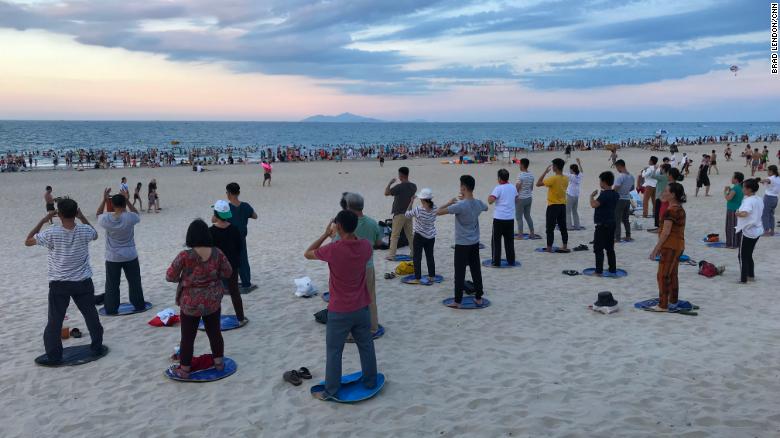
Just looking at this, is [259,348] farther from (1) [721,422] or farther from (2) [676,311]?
(2) [676,311]

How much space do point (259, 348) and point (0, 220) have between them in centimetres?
1628

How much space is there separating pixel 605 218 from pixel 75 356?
7.94m

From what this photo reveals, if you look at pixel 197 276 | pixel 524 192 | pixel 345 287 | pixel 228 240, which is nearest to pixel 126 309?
pixel 228 240

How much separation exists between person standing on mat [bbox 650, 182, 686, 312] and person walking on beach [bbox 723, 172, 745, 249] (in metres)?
3.88

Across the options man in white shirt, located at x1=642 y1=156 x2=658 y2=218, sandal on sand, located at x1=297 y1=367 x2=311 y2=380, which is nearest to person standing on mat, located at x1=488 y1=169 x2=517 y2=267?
sandal on sand, located at x1=297 y1=367 x2=311 y2=380

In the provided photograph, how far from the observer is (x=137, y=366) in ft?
19.1

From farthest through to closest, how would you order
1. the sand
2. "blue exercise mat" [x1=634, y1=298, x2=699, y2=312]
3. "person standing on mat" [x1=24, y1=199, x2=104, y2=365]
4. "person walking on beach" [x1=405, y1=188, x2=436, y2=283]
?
"person walking on beach" [x1=405, y1=188, x2=436, y2=283], "blue exercise mat" [x1=634, y1=298, x2=699, y2=312], "person standing on mat" [x1=24, y1=199, x2=104, y2=365], the sand

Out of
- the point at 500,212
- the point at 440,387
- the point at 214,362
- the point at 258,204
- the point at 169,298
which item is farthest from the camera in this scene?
the point at 258,204

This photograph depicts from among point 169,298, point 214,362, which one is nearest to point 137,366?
point 214,362

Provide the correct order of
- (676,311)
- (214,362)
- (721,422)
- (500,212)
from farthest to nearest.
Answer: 1. (500,212)
2. (676,311)
3. (214,362)
4. (721,422)

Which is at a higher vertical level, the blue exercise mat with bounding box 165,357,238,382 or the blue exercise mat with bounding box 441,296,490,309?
the blue exercise mat with bounding box 441,296,490,309

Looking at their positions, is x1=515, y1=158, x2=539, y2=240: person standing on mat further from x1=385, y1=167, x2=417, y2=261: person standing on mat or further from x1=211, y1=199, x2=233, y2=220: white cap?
x1=211, y1=199, x2=233, y2=220: white cap

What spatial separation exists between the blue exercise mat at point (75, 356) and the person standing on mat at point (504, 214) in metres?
6.10

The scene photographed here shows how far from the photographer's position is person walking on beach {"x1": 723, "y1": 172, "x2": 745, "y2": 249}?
10219mm
